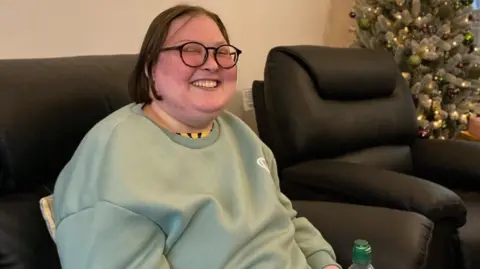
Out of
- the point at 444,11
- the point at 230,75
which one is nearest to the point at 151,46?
the point at 230,75

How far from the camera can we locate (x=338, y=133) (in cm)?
228

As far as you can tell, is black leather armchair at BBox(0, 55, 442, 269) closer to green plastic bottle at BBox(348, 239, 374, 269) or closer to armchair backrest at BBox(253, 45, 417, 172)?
green plastic bottle at BBox(348, 239, 374, 269)

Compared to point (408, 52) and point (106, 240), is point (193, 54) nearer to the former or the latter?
point (106, 240)

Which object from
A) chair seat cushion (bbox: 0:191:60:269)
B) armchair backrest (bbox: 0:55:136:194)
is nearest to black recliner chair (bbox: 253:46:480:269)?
armchair backrest (bbox: 0:55:136:194)

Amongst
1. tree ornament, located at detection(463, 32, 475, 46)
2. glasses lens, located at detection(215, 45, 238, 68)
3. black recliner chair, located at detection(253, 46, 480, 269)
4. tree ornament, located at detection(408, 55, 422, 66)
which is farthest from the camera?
tree ornament, located at detection(463, 32, 475, 46)

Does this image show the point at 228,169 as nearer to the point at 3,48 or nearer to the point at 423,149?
the point at 3,48

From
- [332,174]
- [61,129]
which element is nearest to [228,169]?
[61,129]

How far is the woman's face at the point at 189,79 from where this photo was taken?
128 cm

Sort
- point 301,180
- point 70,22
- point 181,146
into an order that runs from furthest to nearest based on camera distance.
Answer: point 301,180
point 70,22
point 181,146

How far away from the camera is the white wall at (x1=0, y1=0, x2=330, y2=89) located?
1761 millimetres

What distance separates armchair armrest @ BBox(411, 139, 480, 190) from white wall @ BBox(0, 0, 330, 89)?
2.89ft

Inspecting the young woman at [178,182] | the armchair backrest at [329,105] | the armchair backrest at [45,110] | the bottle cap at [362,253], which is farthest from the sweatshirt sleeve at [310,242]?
the armchair backrest at [329,105]

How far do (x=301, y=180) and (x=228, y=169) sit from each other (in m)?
0.78

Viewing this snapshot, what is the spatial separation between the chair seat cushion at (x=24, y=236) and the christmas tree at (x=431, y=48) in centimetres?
210
